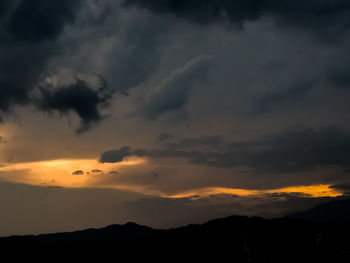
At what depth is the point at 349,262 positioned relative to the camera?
16612cm

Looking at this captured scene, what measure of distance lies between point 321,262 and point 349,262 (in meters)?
19.8

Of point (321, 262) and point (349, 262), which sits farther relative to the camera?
point (321, 262)

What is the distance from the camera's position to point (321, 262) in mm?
184500
